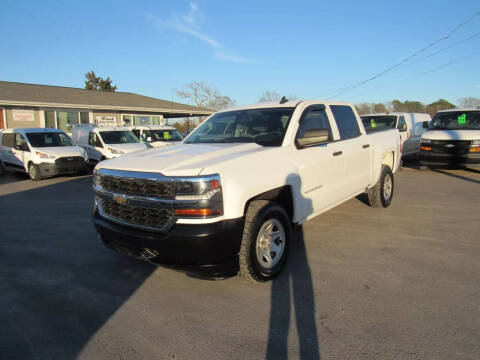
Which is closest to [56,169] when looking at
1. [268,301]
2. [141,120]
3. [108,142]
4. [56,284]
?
[108,142]

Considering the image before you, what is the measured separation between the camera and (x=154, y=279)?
3.80 metres

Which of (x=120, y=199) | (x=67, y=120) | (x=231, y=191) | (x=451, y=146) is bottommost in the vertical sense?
(x=120, y=199)

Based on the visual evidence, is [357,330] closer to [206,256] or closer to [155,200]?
[206,256]

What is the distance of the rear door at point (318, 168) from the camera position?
4070 millimetres

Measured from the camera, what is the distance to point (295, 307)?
3121 mm

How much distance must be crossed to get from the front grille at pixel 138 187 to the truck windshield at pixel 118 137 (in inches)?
427

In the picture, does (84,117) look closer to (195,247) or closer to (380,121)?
(380,121)

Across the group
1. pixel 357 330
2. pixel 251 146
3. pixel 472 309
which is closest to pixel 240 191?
pixel 251 146

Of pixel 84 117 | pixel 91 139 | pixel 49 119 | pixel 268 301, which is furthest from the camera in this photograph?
pixel 84 117

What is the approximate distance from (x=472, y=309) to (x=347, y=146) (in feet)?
8.60

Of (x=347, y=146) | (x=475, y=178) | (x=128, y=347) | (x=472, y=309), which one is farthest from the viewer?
(x=475, y=178)

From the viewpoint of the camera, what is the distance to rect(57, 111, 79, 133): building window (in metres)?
21.2

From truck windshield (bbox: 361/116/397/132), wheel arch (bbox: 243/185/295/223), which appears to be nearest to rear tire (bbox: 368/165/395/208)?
wheel arch (bbox: 243/185/295/223)

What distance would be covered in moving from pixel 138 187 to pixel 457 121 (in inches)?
459
